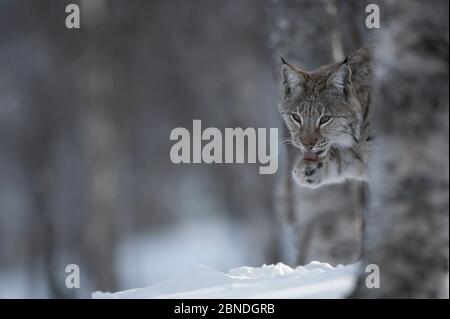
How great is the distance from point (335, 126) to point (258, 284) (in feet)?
6.18

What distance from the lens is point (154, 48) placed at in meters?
19.6

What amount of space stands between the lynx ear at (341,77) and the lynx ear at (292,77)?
0.84ft

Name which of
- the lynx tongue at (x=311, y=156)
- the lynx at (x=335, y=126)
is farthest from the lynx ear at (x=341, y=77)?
the lynx tongue at (x=311, y=156)

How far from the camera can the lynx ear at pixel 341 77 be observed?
6117 mm

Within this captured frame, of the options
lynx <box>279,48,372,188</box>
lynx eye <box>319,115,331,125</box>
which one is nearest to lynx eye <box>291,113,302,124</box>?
lynx <box>279,48,372,188</box>

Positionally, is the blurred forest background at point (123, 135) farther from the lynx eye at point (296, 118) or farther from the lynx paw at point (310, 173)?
the lynx paw at point (310, 173)

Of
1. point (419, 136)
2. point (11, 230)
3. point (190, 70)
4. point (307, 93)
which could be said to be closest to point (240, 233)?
point (190, 70)

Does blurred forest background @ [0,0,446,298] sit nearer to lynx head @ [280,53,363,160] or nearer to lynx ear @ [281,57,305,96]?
lynx ear @ [281,57,305,96]

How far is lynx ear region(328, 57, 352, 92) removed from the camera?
20.1 ft

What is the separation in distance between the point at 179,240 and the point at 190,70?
4.93 metres

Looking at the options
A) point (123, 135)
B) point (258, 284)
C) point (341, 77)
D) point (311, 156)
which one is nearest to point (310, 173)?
point (311, 156)

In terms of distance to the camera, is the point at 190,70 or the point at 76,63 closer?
the point at 76,63

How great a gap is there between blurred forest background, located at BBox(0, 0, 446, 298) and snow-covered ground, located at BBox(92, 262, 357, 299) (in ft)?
31.5

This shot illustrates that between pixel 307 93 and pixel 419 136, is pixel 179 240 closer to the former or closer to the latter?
pixel 307 93
